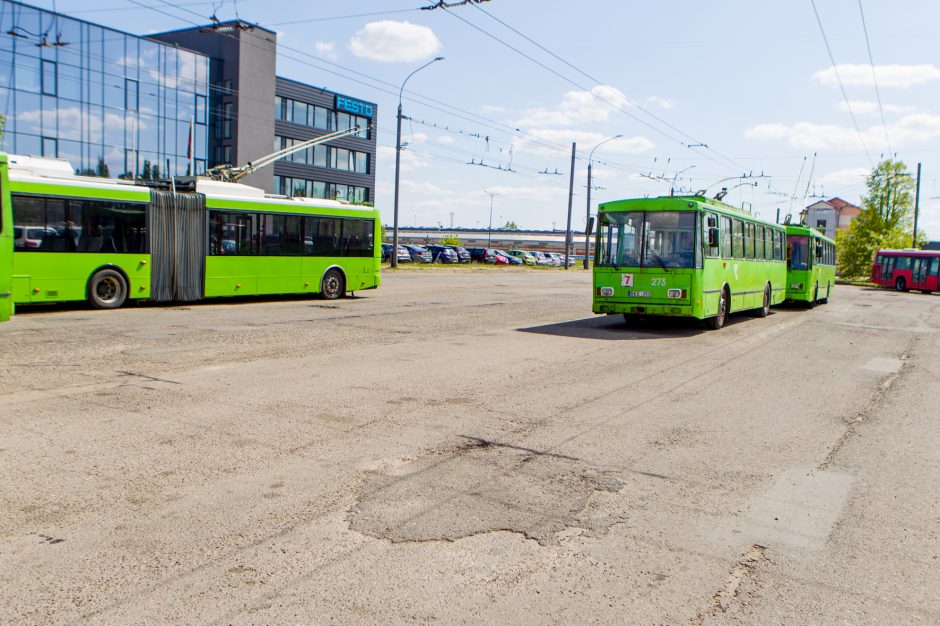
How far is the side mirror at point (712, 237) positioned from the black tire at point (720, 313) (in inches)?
58.3

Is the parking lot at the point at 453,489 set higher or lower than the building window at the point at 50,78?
lower

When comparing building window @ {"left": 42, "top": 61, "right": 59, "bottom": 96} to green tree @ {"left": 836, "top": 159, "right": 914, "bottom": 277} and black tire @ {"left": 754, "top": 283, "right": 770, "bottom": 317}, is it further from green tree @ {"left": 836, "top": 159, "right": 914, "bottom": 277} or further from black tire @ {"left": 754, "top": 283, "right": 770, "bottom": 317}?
green tree @ {"left": 836, "top": 159, "right": 914, "bottom": 277}

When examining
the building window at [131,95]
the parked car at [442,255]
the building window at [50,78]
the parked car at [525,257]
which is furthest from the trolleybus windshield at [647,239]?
the parked car at [525,257]

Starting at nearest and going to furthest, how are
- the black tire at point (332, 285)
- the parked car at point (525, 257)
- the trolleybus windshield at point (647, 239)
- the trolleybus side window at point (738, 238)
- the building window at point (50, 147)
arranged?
the trolleybus windshield at point (647, 239) < the trolleybus side window at point (738, 238) < the black tire at point (332, 285) < the building window at point (50, 147) < the parked car at point (525, 257)

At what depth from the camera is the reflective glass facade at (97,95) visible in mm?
39625

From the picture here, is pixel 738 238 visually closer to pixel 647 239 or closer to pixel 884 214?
pixel 647 239

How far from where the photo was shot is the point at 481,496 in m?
4.90

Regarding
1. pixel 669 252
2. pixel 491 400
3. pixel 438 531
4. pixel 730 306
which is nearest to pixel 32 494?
pixel 438 531

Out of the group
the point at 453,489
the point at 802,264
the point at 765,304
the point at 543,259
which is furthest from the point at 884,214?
the point at 453,489

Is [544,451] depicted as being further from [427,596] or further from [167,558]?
[167,558]

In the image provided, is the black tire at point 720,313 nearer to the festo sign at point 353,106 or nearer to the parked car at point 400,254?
the parked car at point 400,254

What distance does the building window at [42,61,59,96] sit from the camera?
40.8 metres

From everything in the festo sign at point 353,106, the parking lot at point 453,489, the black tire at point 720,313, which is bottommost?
the parking lot at point 453,489

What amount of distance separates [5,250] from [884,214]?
221ft
